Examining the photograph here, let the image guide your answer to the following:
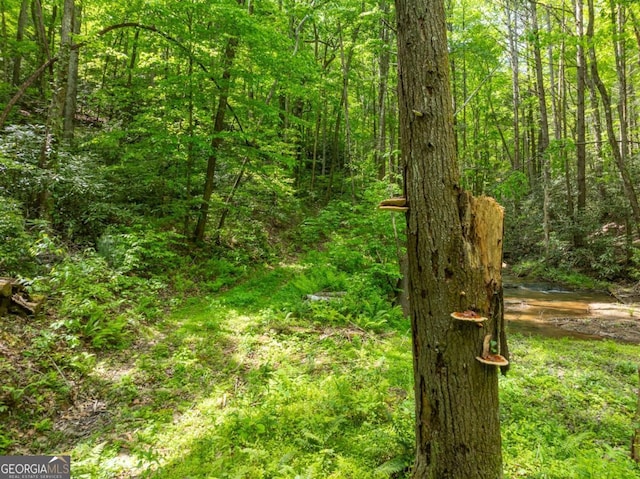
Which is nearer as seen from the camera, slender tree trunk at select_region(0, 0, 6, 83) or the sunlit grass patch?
the sunlit grass patch

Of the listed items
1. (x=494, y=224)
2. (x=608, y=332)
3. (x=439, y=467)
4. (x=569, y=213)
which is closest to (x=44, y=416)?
(x=439, y=467)

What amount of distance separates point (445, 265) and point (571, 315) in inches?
378

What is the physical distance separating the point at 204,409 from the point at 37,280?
3.31 metres

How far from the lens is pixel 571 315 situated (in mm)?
9344

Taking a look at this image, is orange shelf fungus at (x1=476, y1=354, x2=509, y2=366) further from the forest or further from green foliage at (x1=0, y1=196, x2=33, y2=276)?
green foliage at (x1=0, y1=196, x2=33, y2=276)

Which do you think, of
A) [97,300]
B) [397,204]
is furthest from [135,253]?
[397,204]

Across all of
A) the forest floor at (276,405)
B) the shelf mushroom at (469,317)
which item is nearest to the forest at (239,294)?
the forest floor at (276,405)

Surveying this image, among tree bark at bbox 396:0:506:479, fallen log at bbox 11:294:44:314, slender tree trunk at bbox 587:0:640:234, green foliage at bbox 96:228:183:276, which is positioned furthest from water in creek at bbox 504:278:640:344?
fallen log at bbox 11:294:44:314

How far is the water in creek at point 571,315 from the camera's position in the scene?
795 centimetres

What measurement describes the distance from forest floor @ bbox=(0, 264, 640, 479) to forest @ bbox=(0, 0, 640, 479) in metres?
0.02

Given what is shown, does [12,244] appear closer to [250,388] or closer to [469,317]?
[250,388]

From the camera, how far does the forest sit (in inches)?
125

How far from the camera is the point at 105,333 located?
509cm

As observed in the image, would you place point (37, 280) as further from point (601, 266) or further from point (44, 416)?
point (601, 266)
